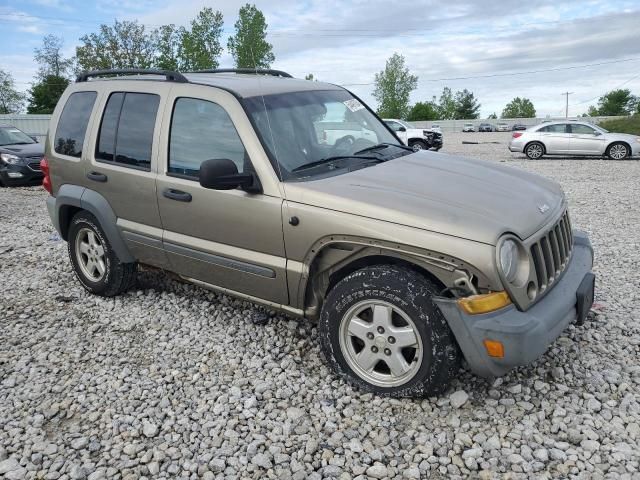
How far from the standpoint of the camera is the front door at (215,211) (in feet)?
11.9

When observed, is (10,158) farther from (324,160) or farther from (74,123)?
(324,160)

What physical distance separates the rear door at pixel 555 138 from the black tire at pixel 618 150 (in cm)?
127

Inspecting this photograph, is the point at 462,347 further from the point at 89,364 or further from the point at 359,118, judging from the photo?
the point at 89,364

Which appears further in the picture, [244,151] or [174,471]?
[244,151]

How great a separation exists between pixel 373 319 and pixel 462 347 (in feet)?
1.77

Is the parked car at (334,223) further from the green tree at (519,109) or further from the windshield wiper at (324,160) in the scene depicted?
the green tree at (519,109)

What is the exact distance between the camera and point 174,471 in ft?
9.29

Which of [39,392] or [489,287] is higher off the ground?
[489,287]

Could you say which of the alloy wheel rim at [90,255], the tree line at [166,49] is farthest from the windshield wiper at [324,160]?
the tree line at [166,49]

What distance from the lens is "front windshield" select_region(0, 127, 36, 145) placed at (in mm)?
14010

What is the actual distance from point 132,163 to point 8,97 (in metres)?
73.6

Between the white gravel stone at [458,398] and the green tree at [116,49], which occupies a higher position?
the green tree at [116,49]

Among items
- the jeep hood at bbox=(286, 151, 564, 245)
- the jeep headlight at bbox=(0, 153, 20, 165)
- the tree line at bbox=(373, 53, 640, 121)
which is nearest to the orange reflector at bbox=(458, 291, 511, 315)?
the jeep hood at bbox=(286, 151, 564, 245)

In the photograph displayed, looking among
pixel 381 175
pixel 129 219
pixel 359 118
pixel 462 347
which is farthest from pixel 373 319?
pixel 129 219
